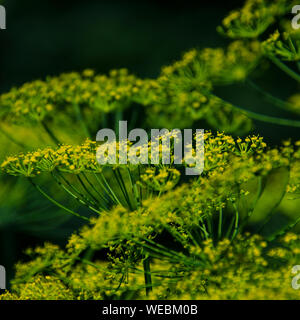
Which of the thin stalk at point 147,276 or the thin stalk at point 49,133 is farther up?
the thin stalk at point 49,133

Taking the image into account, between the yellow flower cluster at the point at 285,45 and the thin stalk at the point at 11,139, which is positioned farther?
the thin stalk at the point at 11,139

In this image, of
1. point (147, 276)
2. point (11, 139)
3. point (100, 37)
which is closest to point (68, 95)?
point (11, 139)

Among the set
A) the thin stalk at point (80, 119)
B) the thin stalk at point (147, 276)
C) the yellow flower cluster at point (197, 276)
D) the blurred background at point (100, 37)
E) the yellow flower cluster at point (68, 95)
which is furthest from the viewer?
the blurred background at point (100, 37)

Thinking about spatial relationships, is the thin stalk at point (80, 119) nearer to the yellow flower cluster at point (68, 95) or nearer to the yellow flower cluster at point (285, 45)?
the yellow flower cluster at point (68, 95)

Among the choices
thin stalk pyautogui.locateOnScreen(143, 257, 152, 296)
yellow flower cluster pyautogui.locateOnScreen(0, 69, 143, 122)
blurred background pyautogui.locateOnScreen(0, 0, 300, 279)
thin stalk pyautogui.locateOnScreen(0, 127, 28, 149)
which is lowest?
thin stalk pyautogui.locateOnScreen(143, 257, 152, 296)

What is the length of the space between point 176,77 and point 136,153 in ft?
1.40

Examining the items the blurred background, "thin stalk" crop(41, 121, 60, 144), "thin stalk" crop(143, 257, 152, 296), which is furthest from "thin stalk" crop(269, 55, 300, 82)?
the blurred background

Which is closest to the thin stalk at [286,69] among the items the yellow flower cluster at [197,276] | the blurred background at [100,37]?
the yellow flower cluster at [197,276]


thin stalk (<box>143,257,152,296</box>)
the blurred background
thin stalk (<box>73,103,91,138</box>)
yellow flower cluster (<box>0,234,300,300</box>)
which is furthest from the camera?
the blurred background

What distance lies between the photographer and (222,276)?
1.12m

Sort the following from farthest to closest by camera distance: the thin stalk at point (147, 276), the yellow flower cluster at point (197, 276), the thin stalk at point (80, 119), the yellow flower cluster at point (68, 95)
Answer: the thin stalk at point (80, 119) < the yellow flower cluster at point (68, 95) < the thin stalk at point (147, 276) < the yellow flower cluster at point (197, 276)

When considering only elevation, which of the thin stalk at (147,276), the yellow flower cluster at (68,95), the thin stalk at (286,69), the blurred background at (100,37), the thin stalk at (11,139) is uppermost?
the blurred background at (100,37)

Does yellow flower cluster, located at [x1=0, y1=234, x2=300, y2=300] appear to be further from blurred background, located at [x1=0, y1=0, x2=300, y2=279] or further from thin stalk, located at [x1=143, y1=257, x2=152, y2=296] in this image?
blurred background, located at [x1=0, y1=0, x2=300, y2=279]

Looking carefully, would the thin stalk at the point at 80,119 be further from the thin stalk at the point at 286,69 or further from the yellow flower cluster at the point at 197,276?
the thin stalk at the point at 286,69
